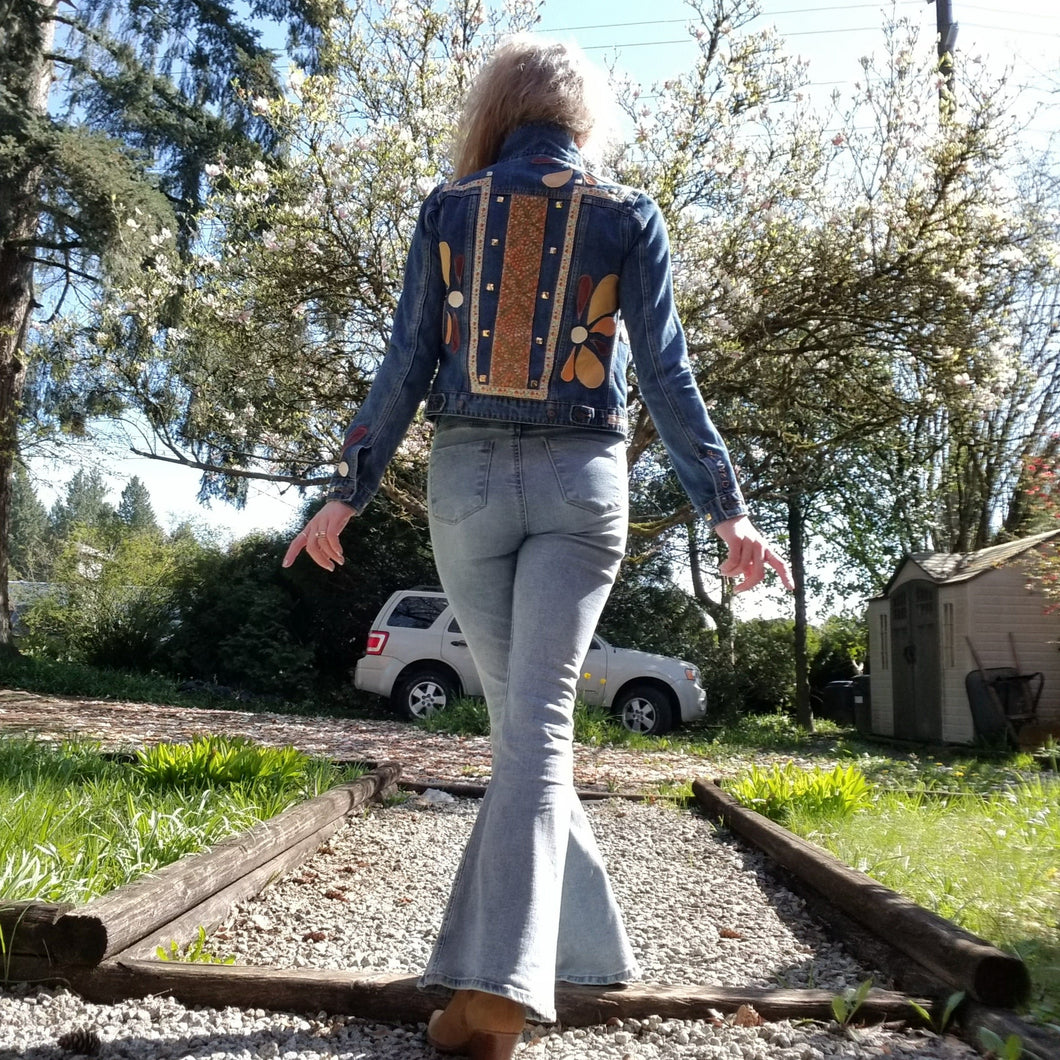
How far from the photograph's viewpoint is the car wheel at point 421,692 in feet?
40.0

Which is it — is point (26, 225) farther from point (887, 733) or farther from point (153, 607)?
point (887, 733)

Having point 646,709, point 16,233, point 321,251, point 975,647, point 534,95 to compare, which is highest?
point 16,233

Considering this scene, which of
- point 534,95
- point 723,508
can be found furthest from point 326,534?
point 534,95

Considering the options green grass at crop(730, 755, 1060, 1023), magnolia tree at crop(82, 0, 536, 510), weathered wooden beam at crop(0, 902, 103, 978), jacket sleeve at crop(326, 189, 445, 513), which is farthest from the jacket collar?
magnolia tree at crop(82, 0, 536, 510)

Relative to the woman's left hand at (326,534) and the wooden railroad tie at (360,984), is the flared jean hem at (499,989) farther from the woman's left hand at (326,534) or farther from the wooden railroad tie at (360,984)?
the woman's left hand at (326,534)

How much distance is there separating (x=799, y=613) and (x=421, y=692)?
7.27m

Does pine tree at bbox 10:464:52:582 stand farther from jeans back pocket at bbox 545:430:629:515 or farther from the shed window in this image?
jeans back pocket at bbox 545:430:629:515

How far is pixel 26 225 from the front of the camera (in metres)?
14.1

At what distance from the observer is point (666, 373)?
1.98 m

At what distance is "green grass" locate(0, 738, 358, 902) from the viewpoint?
99.6 inches

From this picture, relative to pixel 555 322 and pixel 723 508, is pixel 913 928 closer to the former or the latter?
pixel 723 508

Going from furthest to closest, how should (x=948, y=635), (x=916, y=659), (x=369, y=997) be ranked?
(x=916, y=659) < (x=948, y=635) < (x=369, y=997)

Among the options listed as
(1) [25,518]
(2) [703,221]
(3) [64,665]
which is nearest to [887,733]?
(2) [703,221]

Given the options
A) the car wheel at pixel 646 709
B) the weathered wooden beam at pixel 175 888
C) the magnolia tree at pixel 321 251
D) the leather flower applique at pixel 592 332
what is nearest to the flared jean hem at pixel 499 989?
the weathered wooden beam at pixel 175 888
